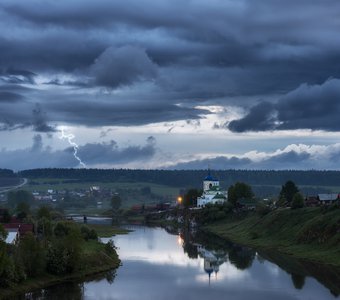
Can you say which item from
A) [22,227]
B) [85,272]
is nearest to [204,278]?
[85,272]

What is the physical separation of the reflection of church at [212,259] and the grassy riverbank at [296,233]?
10.9 meters

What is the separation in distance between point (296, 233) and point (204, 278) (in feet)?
142

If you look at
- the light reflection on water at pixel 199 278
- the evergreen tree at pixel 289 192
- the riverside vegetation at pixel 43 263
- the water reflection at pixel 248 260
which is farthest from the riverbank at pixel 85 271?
the evergreen tree at pixel 289 192

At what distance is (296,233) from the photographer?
139000 mm

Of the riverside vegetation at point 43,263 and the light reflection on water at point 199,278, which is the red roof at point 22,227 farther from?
the riverside vegetation at point 43,263

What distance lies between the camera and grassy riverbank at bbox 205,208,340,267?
11894cm

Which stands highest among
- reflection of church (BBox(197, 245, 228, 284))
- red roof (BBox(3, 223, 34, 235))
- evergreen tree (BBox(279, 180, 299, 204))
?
evergreen tree (BBox(279, 180, 299, 204))

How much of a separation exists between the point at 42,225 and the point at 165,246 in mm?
29383

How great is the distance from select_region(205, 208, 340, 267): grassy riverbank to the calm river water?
3.98 m

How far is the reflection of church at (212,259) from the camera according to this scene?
111488 mm

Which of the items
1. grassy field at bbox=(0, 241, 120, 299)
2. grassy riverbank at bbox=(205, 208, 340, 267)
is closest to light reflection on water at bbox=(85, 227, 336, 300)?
grassy field at bbox=(0, 241, 120, 299)

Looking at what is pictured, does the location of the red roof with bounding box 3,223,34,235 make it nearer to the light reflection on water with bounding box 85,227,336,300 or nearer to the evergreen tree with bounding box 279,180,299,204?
the light reflection on water with bounding box 85,227,336,300

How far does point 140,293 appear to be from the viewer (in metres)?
85.8

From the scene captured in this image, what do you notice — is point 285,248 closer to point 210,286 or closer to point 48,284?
point 210,286
